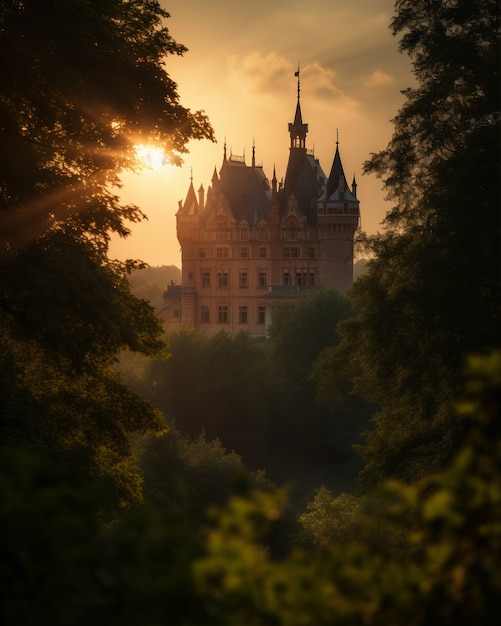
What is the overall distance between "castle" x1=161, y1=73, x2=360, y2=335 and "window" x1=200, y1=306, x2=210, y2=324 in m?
0.10

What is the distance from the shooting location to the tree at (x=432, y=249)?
17203mm

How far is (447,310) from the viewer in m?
17.0

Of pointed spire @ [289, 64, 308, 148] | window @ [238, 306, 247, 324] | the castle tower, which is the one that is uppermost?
pointed spire @ [289, 64, 308, 148]

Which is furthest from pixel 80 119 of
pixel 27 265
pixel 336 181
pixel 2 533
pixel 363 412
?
pixel 336 181

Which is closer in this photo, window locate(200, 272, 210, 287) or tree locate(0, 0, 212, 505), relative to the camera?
tree locate(0, 0, 212, 505)

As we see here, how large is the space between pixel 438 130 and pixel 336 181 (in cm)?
8283

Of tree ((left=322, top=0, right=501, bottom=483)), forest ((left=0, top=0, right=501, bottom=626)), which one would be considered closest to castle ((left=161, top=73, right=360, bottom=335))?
forest ((left=0, top=0, right=501, bottom=626))

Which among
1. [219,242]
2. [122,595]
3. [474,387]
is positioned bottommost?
[122,595]

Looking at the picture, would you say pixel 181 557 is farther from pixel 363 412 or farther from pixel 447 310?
pixel 363 412

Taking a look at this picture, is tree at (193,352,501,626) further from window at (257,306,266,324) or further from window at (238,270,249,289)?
window at (257,306,266,324)

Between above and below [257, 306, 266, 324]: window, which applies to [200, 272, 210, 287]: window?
above

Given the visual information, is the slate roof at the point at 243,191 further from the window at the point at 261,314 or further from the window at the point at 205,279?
the window at the point at 261,314

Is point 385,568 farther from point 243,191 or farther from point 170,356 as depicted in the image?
point 243,191

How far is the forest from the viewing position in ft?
11.9
